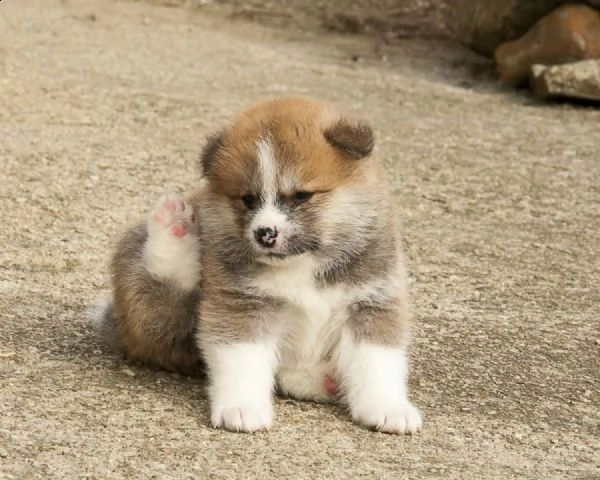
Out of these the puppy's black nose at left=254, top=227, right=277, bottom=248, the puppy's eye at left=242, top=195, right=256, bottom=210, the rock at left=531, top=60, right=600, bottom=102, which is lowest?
the rock at left=531, top=60, right=600, bottom=102

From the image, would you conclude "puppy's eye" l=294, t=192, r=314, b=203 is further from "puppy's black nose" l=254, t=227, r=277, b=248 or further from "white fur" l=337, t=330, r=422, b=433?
"white fur" l=337, t=330, r=422, b=433

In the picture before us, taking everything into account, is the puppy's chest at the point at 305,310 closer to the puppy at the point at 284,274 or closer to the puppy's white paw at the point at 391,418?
the puppy at the point at 284,274

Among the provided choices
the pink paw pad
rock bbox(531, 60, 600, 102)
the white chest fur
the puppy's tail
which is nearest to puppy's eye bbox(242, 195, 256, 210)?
the white chest fur

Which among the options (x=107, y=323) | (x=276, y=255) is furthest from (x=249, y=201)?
(x=107, y=323)

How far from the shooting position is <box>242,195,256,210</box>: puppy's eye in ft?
12.3

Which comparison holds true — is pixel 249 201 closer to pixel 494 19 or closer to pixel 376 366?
pixel 376 366

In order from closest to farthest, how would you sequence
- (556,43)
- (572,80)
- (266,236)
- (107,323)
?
(266,236)
(107,323)
(572,80)
(556,43)

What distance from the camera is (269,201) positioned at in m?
3.70

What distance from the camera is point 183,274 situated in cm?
408

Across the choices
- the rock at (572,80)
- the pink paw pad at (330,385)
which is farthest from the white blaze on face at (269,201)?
the rock at (572,80)

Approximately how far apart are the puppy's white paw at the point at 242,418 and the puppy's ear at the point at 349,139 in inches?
36.6

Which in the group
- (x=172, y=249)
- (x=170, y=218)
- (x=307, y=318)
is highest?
(x=170, y=218)

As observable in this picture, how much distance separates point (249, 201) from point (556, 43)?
24.1 feet

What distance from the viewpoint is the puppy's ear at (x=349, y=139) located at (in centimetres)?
384
